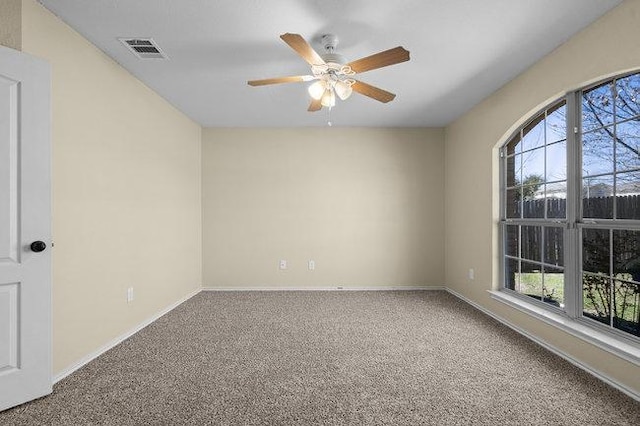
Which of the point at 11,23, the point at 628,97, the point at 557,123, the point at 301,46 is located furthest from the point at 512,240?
the point at 11,23

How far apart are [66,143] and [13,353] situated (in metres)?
1.35

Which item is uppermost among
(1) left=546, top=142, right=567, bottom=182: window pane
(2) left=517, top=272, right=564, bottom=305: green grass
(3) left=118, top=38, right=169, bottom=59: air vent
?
(3) left=118, top=38, right=169, bottom=59: air vent

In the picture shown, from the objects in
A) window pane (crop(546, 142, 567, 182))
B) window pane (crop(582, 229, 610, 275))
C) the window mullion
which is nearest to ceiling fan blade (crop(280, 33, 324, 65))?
the window mullion

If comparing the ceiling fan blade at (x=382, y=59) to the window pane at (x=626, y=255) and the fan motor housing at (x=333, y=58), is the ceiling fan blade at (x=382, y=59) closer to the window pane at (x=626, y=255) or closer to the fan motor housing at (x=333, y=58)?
the fan motor housing at (x=333, y=58)

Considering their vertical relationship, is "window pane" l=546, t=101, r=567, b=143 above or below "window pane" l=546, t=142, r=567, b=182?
above

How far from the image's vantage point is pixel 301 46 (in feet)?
6.20

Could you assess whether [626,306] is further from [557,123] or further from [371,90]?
[371,90]

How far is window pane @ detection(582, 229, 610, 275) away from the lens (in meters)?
2.29

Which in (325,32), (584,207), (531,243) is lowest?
(531,243)

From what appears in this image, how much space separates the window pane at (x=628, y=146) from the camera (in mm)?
2094

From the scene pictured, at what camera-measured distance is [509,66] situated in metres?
2.77

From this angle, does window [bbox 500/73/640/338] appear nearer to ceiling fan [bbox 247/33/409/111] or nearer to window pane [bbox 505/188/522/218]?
window pane [bbox 505/188/522/218]

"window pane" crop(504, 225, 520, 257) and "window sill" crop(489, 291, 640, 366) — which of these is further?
"window pane" crop(504, 225, 520, 257)

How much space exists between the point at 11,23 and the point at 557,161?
13.3 feet
